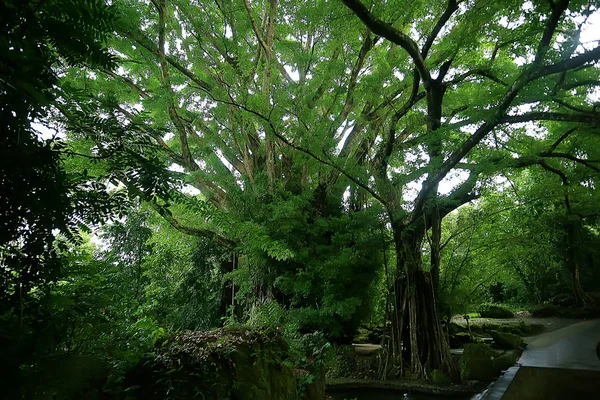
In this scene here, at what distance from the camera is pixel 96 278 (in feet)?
4.99

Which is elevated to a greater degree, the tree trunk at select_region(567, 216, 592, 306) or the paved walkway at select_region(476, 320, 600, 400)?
the tree trunk at select_region(567, 216, 592, 306)

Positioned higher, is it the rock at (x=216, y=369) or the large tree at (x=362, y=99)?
the large tree at (x=362, y=99)

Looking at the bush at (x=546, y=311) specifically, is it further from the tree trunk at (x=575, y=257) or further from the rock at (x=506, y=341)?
the rock at (x=506, y=341)

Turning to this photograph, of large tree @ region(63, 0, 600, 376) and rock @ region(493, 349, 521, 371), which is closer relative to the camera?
large tree @ region(63, 0, 600, 376)

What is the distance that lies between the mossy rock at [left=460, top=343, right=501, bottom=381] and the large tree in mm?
331

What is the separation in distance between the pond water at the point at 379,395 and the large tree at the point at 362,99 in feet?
1.80

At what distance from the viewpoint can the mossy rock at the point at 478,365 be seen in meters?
5.01

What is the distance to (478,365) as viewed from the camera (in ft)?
16.6

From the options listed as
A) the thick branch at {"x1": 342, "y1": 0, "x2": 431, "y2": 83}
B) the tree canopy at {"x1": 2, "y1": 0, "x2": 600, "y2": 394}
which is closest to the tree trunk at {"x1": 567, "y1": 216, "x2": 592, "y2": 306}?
the tree canopy at {"x1": 2, "y1": 0, "x2": 600, "y2": 394}

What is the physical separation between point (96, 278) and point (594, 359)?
704 centimetres

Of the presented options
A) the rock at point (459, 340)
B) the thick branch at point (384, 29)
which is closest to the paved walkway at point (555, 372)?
the rock at point (459, 340)

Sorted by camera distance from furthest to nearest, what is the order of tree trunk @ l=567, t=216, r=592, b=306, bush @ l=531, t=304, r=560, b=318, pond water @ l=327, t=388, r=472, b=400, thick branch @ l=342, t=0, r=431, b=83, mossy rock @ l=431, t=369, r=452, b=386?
bush @ l=531, t=304, r=560, b=318 < tree trunk @ l=567, t=216, r=592, b=306 < mossy rock @ l=431, t=369, r=452, b=386 < pond water @ l=327, t=388, r=472, b=400 < thick branch @ l=342, t=0, r=431, b=83

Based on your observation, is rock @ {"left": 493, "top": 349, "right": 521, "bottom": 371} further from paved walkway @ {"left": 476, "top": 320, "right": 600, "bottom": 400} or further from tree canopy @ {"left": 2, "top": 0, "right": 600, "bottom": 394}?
tree canopy @ {"left": 2, "top": 0, "right": 600, "bottom": 394}

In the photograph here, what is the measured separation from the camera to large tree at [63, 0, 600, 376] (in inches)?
165
